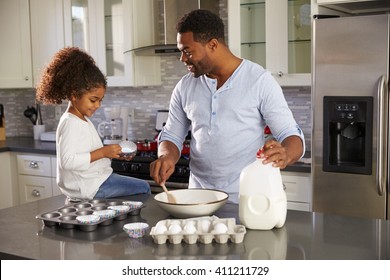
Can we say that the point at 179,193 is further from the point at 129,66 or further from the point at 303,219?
the point at 129,66

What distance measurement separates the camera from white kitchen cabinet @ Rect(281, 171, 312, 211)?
10.8 feet

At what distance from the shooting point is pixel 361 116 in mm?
3002

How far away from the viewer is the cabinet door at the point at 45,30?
4457 millimetres

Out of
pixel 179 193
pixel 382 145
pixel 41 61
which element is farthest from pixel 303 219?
pixel 41 61

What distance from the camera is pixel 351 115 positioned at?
3.02 metres

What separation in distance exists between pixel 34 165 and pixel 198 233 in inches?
115

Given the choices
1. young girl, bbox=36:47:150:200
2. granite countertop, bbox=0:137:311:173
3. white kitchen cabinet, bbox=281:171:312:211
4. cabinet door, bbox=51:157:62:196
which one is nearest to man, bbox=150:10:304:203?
young girl, bbox=36:47:150:200

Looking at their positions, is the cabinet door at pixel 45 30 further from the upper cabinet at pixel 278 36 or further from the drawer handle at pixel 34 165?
the upper cabinet at pixel 278 36

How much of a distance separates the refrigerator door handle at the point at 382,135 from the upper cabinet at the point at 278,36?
0.59 m

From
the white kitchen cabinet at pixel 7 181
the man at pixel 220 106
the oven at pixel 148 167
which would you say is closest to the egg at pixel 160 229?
the man at pixel 220 106

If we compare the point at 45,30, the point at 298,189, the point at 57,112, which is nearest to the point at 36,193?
the point at 57,112

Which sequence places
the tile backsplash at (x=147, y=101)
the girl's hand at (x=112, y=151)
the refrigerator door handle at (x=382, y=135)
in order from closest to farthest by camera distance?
the girl's hand at (x=112, y=151) → the refrigerator door handle at (x=382, y=135) → the tile backsplash at (x=147, y=101)

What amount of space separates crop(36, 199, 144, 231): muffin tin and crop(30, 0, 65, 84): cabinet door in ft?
8.93

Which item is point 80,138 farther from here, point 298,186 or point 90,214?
point 298,186
